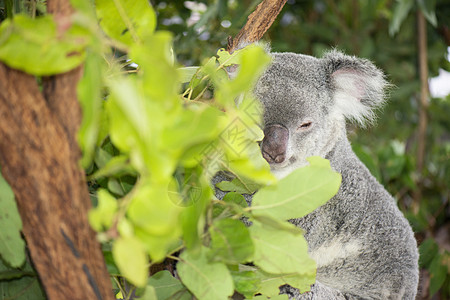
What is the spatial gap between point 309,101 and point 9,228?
1.36 metres

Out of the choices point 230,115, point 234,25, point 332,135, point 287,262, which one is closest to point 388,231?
point 332,135

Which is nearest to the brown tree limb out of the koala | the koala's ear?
the koala

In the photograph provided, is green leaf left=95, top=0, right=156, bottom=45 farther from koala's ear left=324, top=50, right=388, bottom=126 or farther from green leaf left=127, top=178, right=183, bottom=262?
koala's ear left=324, top=50, right=388, bottom=126

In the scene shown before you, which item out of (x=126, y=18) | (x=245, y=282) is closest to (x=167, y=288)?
(x=245, y=282)

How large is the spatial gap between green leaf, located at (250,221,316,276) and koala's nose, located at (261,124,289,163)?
0.85 meters

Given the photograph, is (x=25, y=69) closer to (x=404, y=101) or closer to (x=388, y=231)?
(x=388, y=231)

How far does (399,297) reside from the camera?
6.31 feet

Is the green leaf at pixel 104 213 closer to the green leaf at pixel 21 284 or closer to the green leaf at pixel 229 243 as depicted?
the green leaf at pixel 229 243

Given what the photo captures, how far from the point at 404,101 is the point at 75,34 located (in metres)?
5.14

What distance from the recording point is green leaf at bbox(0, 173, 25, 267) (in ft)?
2.02

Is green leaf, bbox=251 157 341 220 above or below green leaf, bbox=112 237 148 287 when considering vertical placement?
below

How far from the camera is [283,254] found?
0.71 m

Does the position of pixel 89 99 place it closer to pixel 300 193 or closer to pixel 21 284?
pixel 300 193

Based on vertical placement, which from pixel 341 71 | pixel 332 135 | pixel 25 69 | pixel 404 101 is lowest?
pixel 404 101
